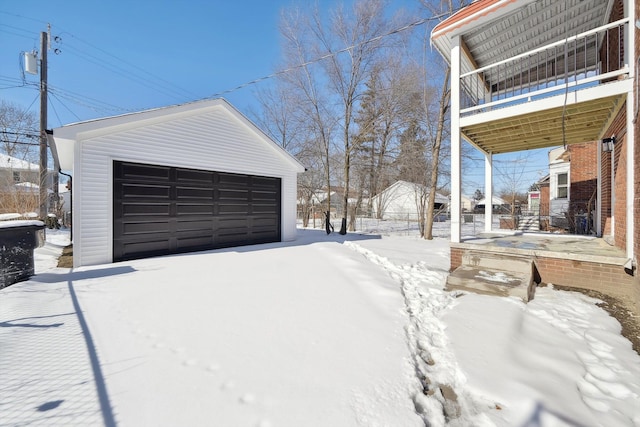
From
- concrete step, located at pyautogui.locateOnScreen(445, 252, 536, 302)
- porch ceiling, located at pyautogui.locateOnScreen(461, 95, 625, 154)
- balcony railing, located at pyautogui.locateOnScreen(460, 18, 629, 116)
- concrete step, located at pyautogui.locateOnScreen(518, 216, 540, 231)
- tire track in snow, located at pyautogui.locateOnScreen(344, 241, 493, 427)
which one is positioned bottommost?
tire track in snow, located at pyautogui.locateOnScreen(344, 241, 493, 427)

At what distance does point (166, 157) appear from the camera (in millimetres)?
6746

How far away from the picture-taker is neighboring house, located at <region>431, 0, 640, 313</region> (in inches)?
150

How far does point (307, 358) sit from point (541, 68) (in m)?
8.44

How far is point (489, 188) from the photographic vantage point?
7277 millimetres

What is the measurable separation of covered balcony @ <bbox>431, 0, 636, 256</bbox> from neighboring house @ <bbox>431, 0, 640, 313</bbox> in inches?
0.7

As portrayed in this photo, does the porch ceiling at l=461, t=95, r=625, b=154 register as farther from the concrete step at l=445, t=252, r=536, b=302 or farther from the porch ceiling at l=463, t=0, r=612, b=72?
the concrete step at l=445, t=252, r=536, b=302

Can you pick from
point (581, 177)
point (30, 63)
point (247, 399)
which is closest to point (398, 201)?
point (581, 177)

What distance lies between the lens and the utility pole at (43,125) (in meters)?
11.4

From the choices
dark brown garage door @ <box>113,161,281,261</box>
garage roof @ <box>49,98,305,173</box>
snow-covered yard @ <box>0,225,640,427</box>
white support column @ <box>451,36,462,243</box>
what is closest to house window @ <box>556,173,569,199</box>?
white support column @ <box>451,36,462,243</box>

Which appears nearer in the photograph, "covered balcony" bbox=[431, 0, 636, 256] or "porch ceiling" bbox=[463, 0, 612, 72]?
"covered balcony" bbox=[431, 0, 636, 256]

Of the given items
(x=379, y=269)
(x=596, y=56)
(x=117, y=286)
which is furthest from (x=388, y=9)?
(x=117, y=286)

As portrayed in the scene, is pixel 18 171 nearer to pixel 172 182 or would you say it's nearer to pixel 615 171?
pixel 172 182

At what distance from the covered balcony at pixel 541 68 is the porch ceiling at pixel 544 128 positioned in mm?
18

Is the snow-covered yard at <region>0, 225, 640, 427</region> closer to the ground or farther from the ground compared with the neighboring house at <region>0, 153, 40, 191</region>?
closer to the ground
